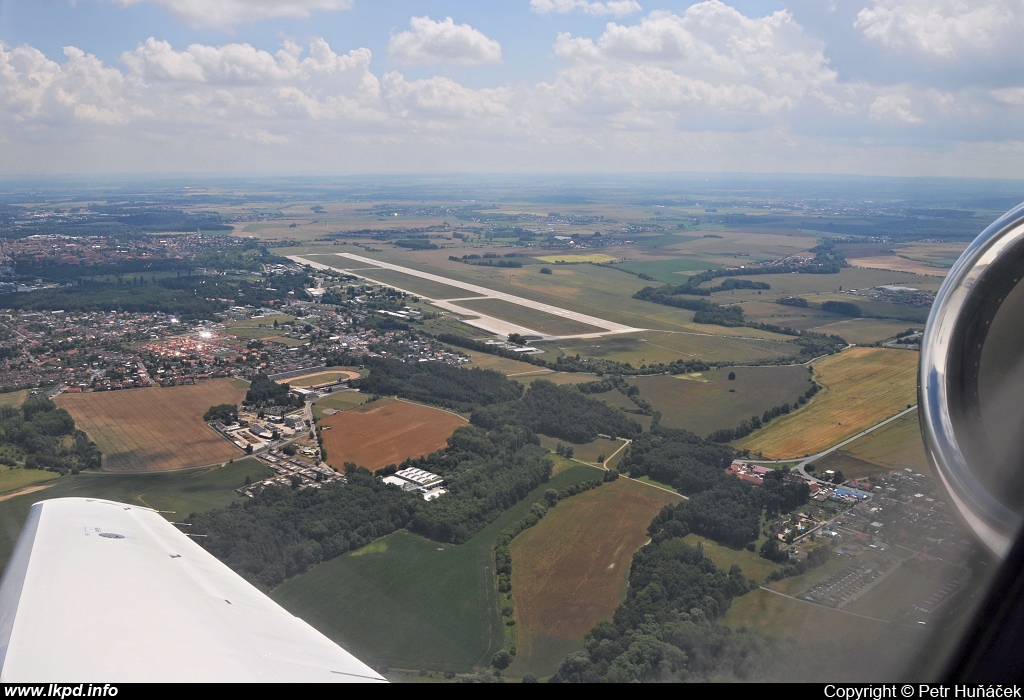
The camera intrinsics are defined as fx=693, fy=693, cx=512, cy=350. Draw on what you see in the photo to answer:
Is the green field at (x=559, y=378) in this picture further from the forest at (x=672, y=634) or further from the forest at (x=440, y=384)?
the forest at (x=672, y=634)

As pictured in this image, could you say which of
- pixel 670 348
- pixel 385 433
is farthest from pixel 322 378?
pixel 670 348

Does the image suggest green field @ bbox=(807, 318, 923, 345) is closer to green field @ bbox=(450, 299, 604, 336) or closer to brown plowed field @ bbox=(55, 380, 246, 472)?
green field @ bbox=(450, 299, 604, 336)

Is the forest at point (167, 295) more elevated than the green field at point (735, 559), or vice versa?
the forest at point (167, 295)

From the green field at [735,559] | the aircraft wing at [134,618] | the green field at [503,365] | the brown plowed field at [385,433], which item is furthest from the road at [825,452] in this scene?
the aircraft wing at [134,618]

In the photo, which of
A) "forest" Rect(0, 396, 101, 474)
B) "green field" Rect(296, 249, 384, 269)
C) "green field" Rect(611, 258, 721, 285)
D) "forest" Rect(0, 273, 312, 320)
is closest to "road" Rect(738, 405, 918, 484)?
"forest" Rect(0, 396, 101, 474)

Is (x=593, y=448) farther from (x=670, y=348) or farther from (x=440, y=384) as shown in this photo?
(x=670, y=348)

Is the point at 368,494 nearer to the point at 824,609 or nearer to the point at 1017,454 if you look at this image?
the point at 824,609

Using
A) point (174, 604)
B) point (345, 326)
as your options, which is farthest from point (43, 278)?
point (174, 604)
